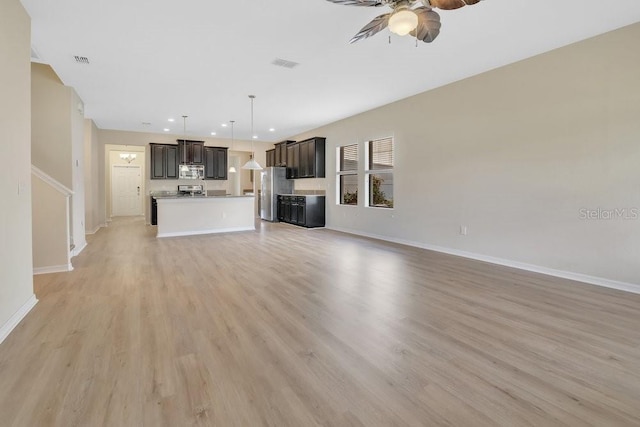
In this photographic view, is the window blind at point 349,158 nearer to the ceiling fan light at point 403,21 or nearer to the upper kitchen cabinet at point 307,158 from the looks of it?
the upper kitchen cabinet at point 307,158

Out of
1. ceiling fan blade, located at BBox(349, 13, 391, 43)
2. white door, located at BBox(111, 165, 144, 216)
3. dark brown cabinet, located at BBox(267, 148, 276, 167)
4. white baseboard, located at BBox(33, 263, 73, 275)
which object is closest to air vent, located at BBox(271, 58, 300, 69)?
ceiling fan blade, located at BBox(349, 13, 391, 43)

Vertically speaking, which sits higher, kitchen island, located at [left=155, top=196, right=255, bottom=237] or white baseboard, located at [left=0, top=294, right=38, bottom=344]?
kitchen island, located at [left=155, top=196, right=255, bottom=237]

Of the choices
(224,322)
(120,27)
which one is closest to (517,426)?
(224,322)

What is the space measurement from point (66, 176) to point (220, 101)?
291 cm

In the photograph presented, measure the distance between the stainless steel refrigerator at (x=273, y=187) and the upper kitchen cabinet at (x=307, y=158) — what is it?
502 mm

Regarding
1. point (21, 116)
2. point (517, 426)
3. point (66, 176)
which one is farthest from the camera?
point (66, 176)

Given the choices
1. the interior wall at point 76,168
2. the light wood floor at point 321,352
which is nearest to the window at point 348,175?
the light wood floor at point 321,352

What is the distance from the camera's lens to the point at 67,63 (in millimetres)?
4371

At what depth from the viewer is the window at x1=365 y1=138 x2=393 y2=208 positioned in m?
6.62

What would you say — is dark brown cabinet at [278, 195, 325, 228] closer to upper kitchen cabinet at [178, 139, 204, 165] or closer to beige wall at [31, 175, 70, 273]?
upper kitchen cabinet at [178, 139, 204, 165]

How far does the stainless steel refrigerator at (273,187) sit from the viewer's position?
10.1 metres

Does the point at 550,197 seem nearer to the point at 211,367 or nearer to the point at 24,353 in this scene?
the point at 211,367

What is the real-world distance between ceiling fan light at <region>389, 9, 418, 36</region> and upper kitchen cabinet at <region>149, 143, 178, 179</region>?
8.71 meters

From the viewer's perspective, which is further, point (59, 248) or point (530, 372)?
point (59, 248)
